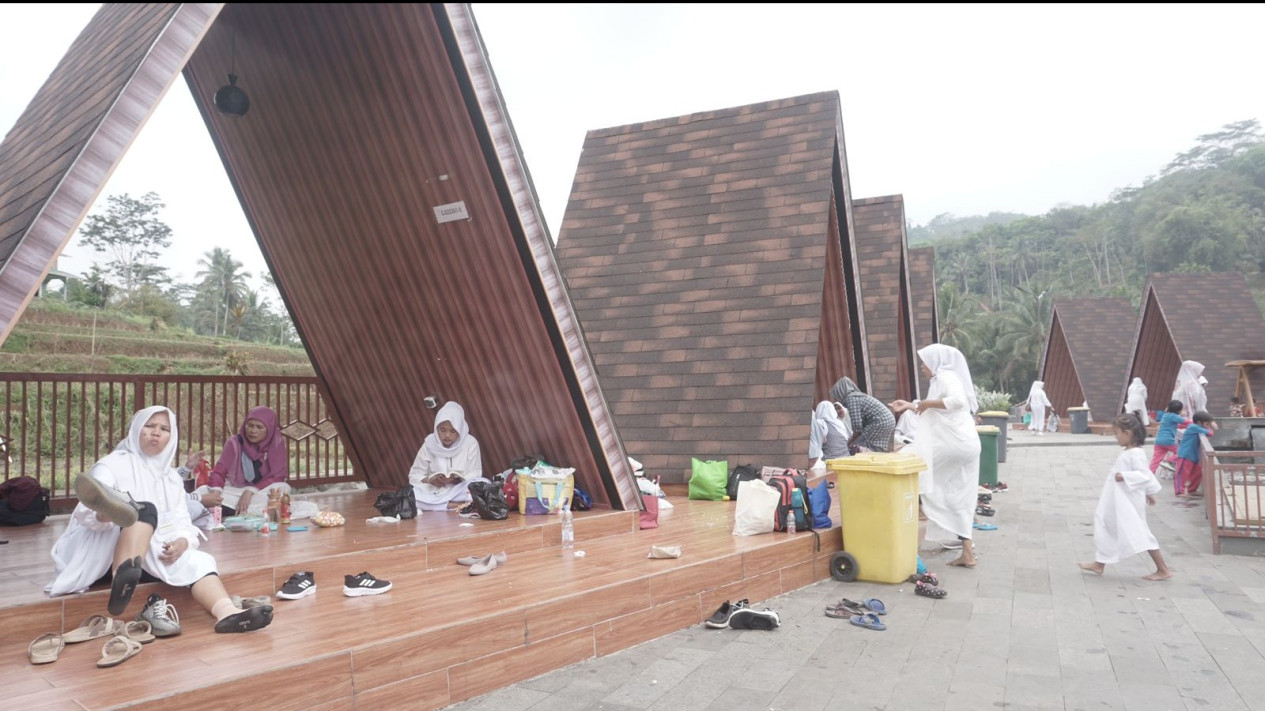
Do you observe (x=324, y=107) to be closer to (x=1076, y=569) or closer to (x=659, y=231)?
(x=659, y=231)

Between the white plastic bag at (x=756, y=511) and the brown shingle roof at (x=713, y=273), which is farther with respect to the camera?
the brown shingle roof at (x=713, y=273)

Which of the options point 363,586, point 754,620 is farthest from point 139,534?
point 754,620

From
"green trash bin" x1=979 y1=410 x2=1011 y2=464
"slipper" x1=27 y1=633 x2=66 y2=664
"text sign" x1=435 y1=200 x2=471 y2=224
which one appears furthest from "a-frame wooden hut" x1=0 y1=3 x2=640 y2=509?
"green trash bin" x1=979 y1=410 x2=1011 y2=464

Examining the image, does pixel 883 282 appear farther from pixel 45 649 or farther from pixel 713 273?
pixel 45 649

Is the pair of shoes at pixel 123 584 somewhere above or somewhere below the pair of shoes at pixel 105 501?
below

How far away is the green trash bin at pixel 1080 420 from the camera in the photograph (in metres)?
26.8

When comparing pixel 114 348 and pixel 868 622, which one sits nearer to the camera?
pixel 868 622

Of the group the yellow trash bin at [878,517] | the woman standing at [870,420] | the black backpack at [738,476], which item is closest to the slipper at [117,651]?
the yellow trash bin at [878,517]

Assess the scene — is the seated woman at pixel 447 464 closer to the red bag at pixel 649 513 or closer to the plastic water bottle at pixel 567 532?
the plastic water bottle at pixel 567 532

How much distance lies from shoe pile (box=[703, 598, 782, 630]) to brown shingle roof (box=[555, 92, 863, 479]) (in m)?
4.08

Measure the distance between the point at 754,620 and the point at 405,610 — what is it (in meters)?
2.18

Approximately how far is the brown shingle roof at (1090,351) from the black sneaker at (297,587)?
2758 cm

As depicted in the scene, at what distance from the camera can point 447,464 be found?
7605 millimetres

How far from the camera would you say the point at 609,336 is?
11.0 metres
